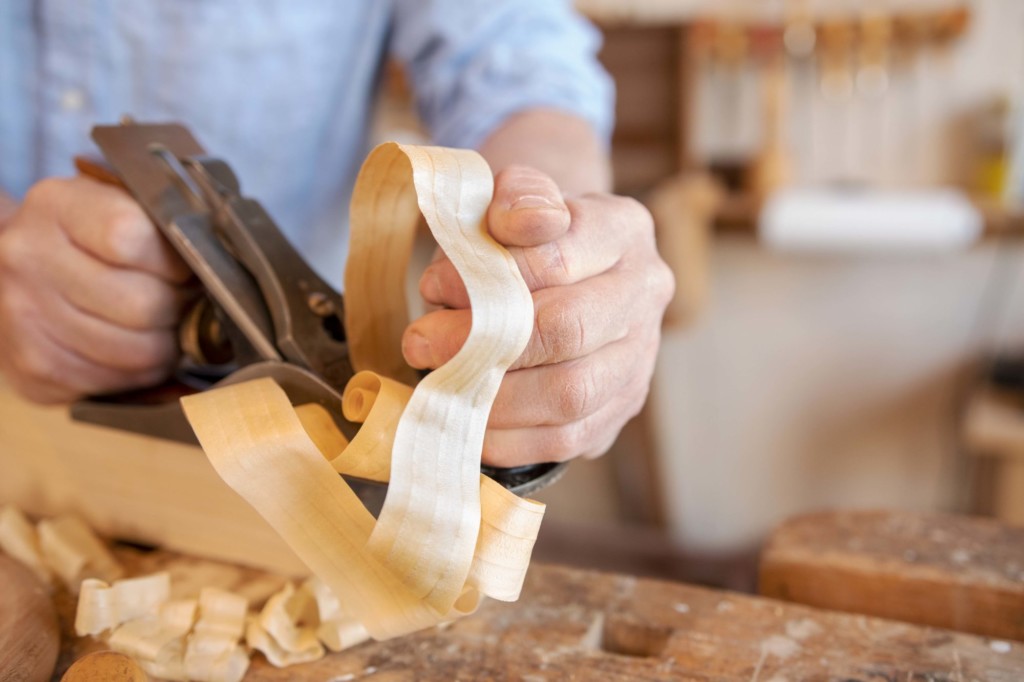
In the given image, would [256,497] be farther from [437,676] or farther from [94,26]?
[94,26]

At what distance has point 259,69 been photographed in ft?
2.56

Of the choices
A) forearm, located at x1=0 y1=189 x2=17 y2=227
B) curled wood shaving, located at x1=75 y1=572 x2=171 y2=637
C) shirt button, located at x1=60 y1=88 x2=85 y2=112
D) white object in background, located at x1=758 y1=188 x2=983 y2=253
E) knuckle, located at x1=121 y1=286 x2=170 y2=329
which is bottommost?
curled wood shaving, located at x1=75 y1=572 x2=171 y2=637

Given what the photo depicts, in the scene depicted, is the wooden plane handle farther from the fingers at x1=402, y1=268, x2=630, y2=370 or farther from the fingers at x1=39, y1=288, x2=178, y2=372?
the fingers at x1=402, y1=268, x2=630, y2=370

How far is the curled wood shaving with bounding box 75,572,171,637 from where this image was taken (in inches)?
17.4

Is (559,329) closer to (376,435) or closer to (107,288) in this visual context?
(376,435)

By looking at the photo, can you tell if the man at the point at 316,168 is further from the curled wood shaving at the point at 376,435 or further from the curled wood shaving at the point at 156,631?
the curled wood shaving at the point at 156,631

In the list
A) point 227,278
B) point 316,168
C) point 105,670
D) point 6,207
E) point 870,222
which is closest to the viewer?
point 105,670

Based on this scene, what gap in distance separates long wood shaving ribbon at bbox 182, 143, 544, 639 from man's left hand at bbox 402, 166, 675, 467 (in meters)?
0.02

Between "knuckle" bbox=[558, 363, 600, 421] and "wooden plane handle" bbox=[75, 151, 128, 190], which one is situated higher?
"wooden plane handle" bbox=[75, 151, 128, 190]

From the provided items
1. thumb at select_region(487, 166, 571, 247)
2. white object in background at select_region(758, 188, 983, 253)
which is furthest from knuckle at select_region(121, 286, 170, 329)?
white object in background at select_region(758, 188, 983, 253)

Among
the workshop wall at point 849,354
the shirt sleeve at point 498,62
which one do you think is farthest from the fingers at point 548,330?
the workshop wall at point 849,354

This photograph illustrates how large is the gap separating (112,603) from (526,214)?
304 millimetres

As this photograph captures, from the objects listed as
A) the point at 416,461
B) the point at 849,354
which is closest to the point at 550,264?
the point at 416,461

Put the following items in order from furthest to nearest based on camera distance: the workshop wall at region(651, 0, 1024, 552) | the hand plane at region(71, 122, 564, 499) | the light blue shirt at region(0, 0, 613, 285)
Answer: the workshop wall at region(651, 0, 1024, 552), the light blue shirt at region(0, 0, 613, 285), the hand plane at region(71, 122, 564, 499)
